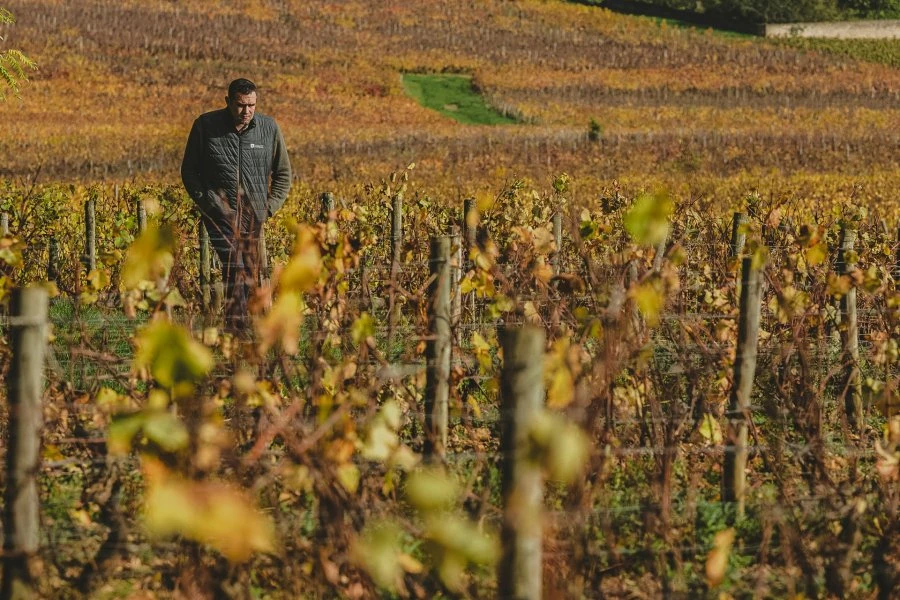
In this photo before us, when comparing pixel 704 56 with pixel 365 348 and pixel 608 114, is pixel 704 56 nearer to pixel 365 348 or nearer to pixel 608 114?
pixel 608 114

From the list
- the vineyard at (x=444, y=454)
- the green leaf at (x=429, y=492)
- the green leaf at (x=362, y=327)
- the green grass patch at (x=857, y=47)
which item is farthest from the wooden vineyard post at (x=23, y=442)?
the green grass patch at (x=857, y=47)

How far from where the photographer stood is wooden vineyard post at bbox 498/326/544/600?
287 centimetres

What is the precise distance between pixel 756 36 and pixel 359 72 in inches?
1143

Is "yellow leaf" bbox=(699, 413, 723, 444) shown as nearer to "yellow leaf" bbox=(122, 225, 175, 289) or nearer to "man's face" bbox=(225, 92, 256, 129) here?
"yellow leaf" bbox=(122, 225, 175, 289)

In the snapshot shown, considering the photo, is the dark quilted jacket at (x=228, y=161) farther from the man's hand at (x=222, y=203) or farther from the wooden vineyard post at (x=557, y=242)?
the wooden vineyard post at (x=557, y=242)

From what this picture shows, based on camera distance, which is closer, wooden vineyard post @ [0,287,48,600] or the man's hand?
wooden vineyard post @ [0,287,48,600]

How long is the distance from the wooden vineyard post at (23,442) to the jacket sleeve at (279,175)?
4206 mm

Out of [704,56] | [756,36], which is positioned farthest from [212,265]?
Answer: [756,36]

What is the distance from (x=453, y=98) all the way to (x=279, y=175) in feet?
164

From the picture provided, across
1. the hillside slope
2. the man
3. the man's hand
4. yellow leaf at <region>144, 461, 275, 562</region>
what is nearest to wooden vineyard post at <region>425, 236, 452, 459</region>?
yellow leaf at <region>144, 461, 275, 562</region>

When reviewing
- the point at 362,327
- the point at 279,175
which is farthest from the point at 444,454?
the point at 279,175

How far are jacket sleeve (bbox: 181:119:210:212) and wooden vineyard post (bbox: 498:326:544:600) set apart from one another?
4751mm

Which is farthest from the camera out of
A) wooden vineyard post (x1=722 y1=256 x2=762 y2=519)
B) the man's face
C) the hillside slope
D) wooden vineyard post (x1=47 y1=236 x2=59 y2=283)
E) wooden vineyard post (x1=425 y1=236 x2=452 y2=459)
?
the hillside slope

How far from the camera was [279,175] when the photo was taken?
7.55 metres
